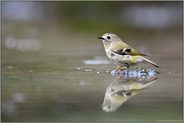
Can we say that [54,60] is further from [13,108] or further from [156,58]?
[13,108]

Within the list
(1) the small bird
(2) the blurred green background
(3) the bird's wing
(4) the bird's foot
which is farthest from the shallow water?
(3) the bird's wing

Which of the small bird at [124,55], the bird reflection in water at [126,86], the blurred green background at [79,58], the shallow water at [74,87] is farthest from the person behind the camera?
the small bird at [124,55]

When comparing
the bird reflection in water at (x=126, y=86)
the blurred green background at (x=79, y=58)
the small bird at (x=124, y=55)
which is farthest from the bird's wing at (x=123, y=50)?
the blurred green background at (x=79, y=58)

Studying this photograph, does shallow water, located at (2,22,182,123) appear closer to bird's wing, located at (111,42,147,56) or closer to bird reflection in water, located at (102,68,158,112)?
bird reflection in water, located at (102,68,158,112)

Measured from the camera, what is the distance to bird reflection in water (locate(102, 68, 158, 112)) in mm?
6474

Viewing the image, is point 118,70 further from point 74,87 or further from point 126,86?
point 74,87

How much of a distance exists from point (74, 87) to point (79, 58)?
13.9ft

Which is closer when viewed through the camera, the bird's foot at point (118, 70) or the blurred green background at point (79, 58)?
the blurred green background at point (79, 58)

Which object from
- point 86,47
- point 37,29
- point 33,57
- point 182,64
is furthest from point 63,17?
point 182,64

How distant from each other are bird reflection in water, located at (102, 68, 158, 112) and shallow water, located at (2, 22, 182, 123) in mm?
74

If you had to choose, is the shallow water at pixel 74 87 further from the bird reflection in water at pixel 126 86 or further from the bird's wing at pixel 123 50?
the bird's wing at pixel 123 50

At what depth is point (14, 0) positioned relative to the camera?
21125mm

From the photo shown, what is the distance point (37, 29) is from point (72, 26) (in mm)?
1212

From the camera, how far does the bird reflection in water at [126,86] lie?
647cm
